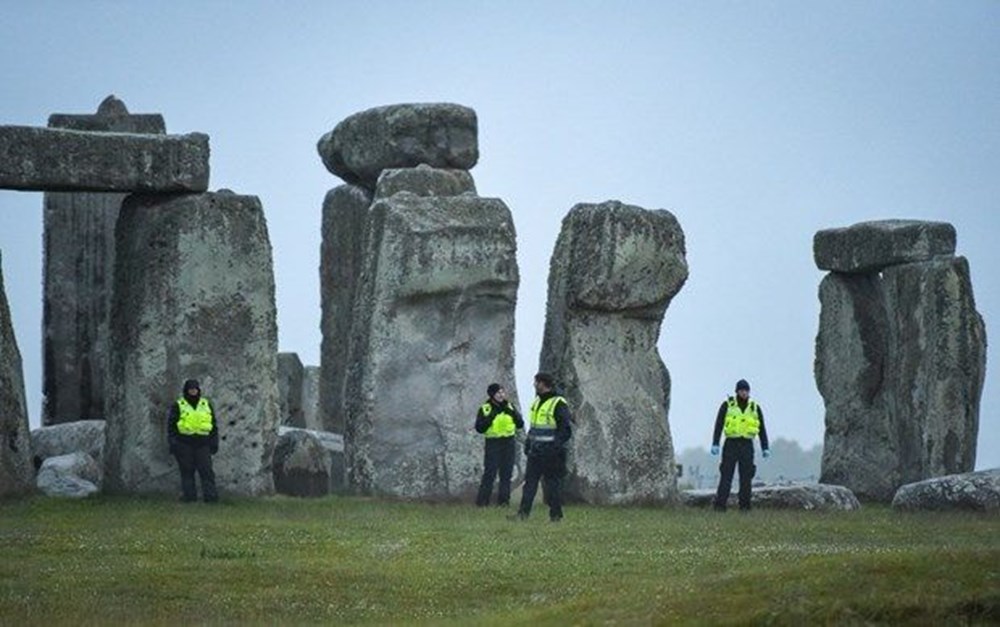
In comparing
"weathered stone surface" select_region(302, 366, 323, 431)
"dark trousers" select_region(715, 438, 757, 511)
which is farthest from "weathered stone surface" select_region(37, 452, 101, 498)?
"weathered stone surface" select_region(302, 366, 323, 431)

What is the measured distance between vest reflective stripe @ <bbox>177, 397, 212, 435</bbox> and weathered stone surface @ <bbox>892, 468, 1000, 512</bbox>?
9190 millimetres

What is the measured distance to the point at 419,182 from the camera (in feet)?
157

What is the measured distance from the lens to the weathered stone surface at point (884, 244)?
48.1 metres

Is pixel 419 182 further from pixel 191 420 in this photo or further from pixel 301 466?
pixel 191 420

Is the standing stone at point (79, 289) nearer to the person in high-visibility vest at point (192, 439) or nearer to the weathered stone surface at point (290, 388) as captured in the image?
the weathered stone surface at point (290, 388)

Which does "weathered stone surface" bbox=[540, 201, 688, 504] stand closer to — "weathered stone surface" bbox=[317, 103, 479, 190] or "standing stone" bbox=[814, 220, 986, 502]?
"standing stone" bbox=[814, 220, 986, 502]

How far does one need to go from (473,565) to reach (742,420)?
11.3 meters

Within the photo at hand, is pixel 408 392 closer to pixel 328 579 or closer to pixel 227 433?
pixel 227 433

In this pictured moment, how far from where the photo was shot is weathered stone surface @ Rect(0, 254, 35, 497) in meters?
38.7

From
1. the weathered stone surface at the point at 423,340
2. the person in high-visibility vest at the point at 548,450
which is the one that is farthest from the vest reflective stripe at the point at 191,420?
the person in high-visibility vest at the point at 548,450

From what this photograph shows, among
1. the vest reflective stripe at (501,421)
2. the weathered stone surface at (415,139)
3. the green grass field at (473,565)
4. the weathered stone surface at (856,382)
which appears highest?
the weathered stone surface at (415,139)

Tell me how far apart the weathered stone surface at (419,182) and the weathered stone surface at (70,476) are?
706 centimetres

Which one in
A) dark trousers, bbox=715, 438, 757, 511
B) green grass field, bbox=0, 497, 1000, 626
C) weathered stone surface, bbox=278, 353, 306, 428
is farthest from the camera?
weathered stone surface, bbox=278, 353, 306, 428

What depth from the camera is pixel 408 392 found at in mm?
41844
